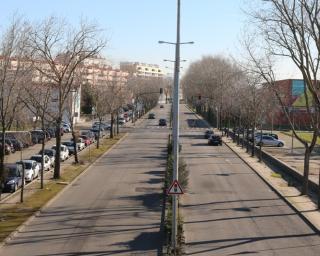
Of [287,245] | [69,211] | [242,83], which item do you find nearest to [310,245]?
[287,245]

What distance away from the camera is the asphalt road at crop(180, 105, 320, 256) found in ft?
61.0

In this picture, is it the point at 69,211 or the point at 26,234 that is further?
the point at 69,211

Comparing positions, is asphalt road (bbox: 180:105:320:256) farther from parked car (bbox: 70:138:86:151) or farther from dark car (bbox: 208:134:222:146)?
dark car (bbox: 208:134:222:146)

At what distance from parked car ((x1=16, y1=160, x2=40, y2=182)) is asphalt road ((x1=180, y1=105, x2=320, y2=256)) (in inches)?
374

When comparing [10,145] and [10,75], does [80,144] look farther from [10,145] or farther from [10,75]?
[10,75]

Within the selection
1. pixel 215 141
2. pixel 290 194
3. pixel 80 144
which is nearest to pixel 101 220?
pixel 290 194

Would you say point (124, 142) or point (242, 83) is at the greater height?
point (242, 83)

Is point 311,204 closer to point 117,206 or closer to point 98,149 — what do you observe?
point 117,206

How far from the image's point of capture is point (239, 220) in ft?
75.9

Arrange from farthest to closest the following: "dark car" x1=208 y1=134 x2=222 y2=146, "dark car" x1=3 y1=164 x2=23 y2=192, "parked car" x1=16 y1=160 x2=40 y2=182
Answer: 1. "dark car" x1=208 y1=134 x2=222 y2=146
2. "parked car" x1=16 y1=160 x2=40 y2=182
3. "dark car" x1=3 y1=164 x2=23 y2=192

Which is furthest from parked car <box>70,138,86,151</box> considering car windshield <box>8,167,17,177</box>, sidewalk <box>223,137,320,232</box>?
car windshield <box>8,167,17,177</box>

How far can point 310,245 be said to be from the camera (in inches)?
757

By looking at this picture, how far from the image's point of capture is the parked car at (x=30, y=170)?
35000 millimetres

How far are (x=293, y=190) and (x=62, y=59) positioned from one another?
1579cm
